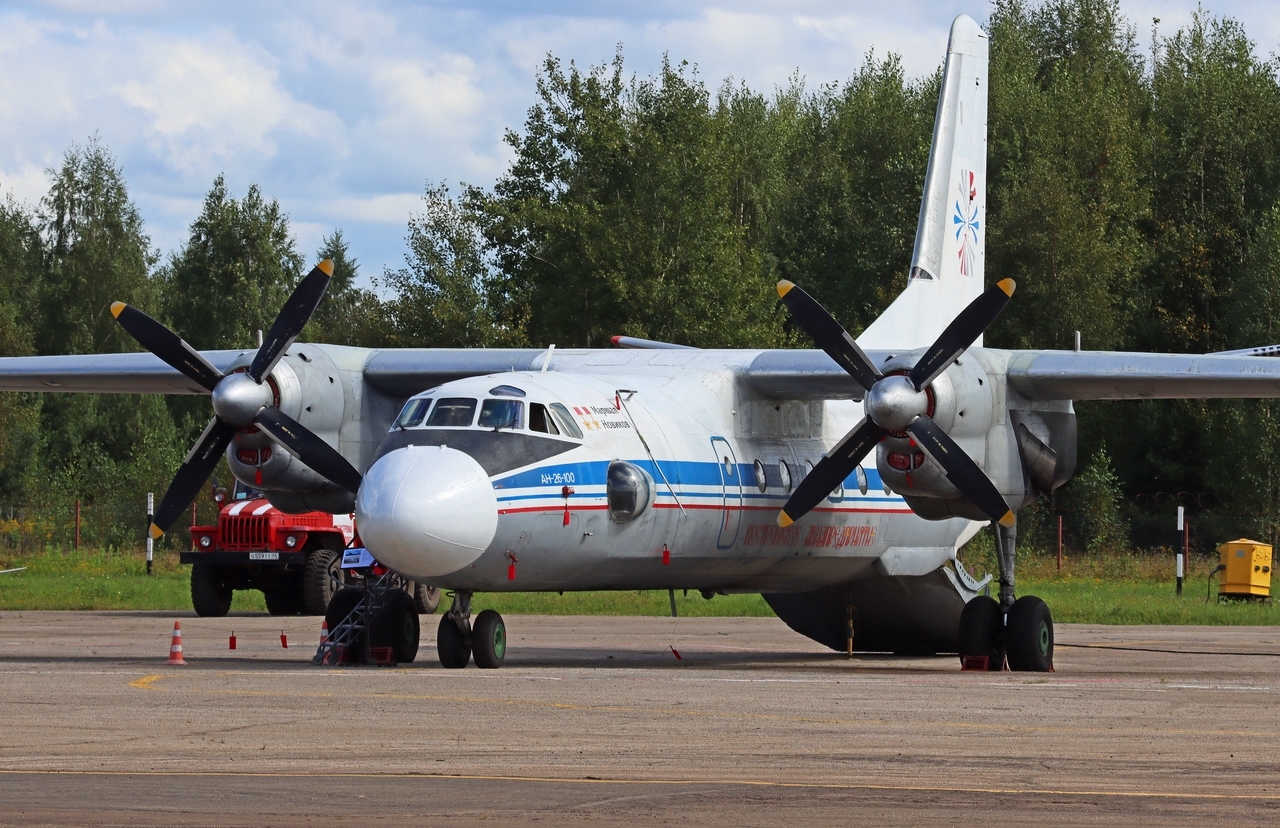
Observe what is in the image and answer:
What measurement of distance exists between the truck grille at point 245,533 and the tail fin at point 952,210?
1186 cm

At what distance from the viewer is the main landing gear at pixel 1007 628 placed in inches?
698

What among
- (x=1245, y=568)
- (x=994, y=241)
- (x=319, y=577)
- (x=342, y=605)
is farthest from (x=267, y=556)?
(x=994, y=241)

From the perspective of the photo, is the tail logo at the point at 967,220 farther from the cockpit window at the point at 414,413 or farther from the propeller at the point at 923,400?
the cockpit window at the point at 414,413

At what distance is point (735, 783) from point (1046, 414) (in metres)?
11.5

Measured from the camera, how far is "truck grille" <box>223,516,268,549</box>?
2792 cm

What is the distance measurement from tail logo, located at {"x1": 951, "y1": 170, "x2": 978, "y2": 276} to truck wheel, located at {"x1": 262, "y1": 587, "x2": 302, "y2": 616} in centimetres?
1307

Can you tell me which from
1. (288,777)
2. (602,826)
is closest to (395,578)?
(288,777)

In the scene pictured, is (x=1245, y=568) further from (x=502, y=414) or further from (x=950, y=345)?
(x=502, y=414)

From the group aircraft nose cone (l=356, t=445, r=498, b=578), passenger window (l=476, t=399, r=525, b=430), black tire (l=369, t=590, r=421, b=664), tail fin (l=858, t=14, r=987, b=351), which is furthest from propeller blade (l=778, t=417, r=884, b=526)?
tail fin (l=858, t=14, r=987, b=351)

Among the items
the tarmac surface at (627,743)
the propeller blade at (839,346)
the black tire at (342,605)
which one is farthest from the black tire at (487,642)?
the propeller blade at (839,346)

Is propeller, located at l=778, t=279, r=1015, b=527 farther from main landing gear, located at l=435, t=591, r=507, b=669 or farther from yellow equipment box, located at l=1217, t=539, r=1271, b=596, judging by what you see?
yellow equipment box, located at l=1217, t=539, r=1271, b=596

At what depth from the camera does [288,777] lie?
27.5 feet

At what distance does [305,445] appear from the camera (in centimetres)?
1747

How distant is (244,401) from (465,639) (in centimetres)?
369
